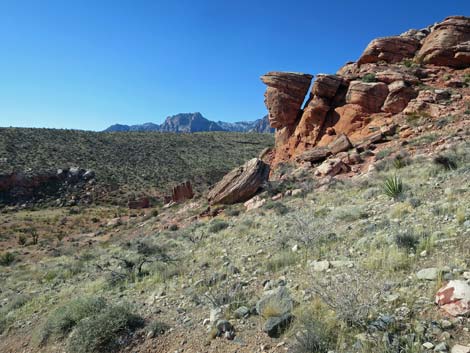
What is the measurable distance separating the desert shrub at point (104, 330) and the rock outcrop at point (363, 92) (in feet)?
47.8

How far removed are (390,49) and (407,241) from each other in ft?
70.1

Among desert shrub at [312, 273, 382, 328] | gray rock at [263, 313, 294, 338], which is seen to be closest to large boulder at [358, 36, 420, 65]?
desert shrub at [312, 273, 382, 328]

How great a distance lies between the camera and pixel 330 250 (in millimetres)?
5523

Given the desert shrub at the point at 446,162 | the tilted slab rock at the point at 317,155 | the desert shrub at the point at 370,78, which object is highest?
the desert shrub at the point at 370,78

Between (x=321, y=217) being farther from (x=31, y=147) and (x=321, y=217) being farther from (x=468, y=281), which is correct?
(x=31, y=147)

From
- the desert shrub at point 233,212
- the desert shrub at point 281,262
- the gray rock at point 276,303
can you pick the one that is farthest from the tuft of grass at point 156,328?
the desert shrub at point 233,212

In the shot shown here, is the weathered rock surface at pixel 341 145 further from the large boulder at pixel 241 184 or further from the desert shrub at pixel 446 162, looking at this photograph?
the desert shrub at pixel 446 162

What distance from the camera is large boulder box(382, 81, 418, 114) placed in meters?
17.4

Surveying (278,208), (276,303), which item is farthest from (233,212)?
(276,303)

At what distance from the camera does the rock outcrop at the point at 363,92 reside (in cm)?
1759

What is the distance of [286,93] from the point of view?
21.9 metres

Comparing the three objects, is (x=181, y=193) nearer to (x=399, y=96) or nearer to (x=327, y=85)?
(x=327, y=85)

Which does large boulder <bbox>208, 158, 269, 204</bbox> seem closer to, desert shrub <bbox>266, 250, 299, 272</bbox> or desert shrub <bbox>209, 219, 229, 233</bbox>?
desert shrub <bbox>209, 219, 229, 233</bbox>

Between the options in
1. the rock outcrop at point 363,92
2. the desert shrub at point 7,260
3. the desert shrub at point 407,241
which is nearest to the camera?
the desert shrub at point 407,241
